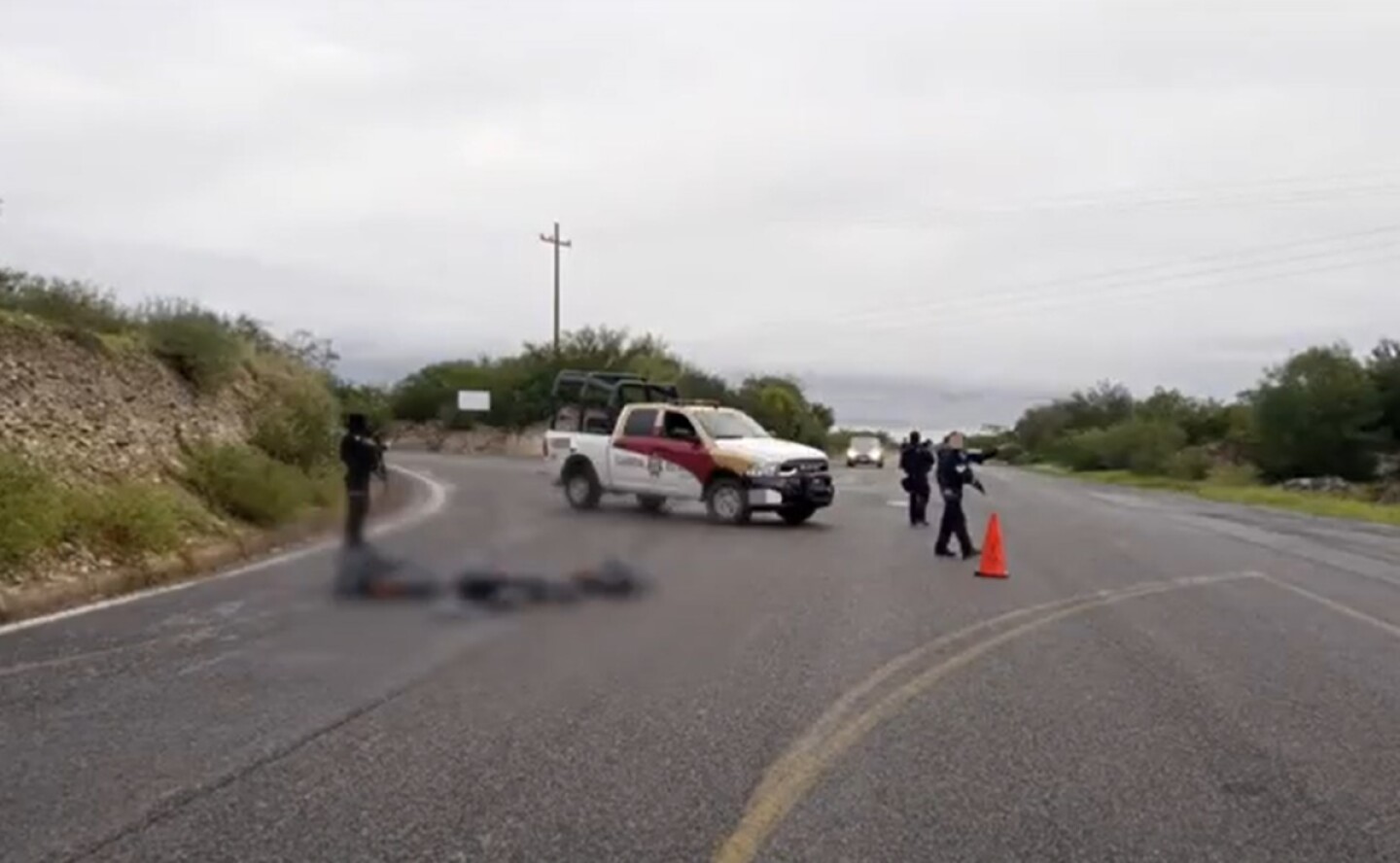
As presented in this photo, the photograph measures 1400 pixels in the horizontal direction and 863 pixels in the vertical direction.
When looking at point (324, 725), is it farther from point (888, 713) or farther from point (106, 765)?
point (888, 713)

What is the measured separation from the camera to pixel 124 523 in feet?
46.4

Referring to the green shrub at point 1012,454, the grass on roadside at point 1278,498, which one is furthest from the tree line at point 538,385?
the green shrub at point 1012,454

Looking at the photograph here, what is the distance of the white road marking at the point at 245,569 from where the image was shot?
11133mm

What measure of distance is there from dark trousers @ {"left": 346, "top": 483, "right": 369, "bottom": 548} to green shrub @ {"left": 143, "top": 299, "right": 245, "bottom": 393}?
19.4 feet

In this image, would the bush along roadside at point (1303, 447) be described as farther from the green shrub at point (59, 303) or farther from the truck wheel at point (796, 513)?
the green shrub at point (59, 303)

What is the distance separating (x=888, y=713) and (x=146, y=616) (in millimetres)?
6167

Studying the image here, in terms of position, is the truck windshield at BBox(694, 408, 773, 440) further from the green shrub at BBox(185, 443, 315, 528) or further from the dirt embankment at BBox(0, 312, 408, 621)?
the green shrub at BBox(185, 443, 315, 528)

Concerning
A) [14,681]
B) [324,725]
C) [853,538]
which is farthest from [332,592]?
[853,538]

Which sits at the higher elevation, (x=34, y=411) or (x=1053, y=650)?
(x=34, y=411)

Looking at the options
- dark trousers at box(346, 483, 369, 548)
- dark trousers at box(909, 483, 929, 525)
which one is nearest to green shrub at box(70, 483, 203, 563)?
dark trousers at box(346, 483, 369, 548)

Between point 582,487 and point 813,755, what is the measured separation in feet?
60.5

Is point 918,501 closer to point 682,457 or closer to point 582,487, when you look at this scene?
point 682,457

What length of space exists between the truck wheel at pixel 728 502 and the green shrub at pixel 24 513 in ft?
37.8

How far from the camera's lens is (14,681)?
28.4 ft
